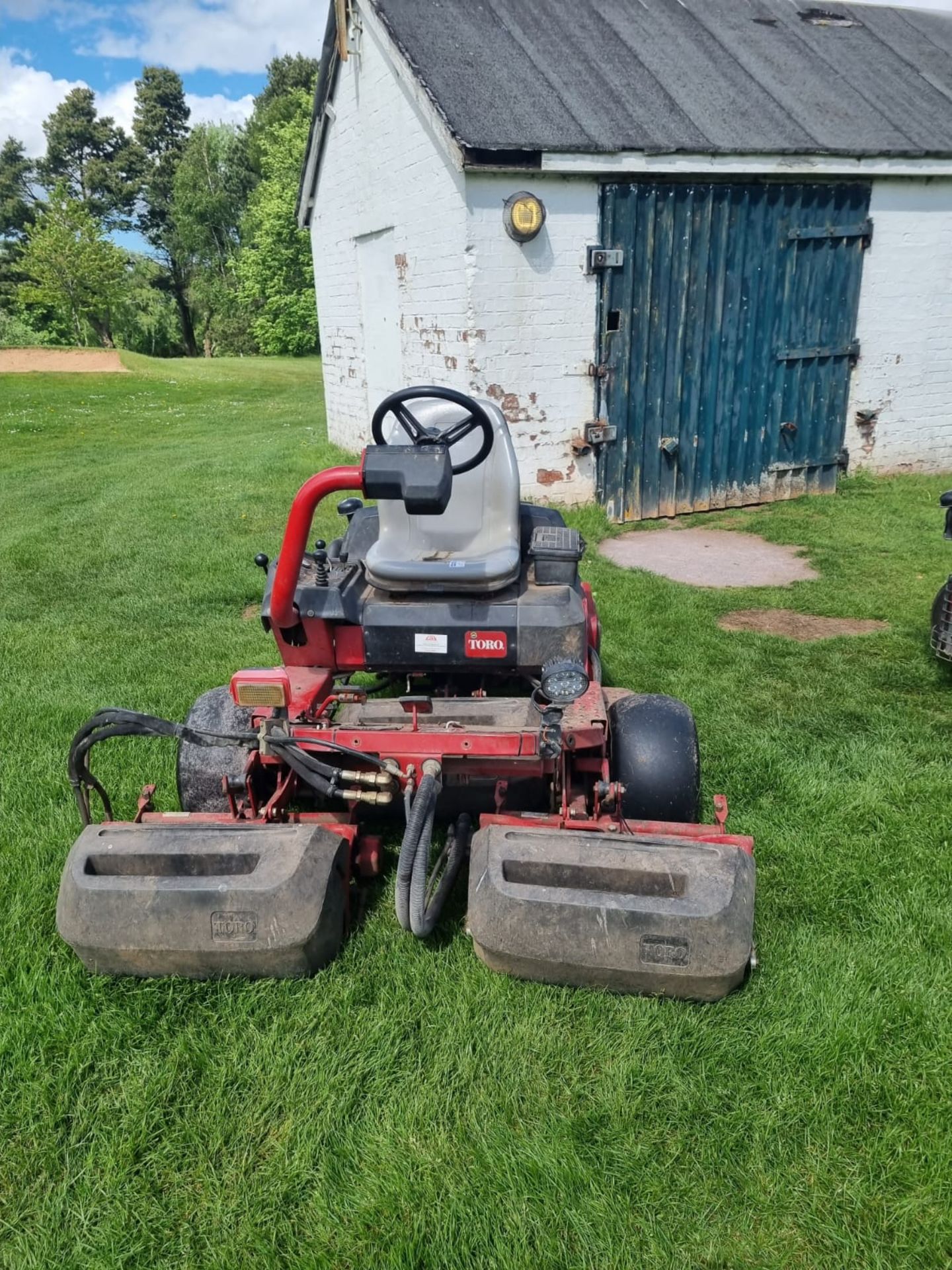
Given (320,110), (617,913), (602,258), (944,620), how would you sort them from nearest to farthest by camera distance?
(617,913), (944,620), (602,258), (320,110)

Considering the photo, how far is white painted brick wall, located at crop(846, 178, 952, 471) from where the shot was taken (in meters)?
9.16

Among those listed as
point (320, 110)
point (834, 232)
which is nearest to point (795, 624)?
point (834, 232)

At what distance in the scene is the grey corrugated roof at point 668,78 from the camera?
7.79 meters

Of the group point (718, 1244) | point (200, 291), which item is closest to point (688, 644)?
point (718, 1244)

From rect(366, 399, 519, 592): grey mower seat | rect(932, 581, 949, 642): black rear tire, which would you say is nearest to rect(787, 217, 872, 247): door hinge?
rect(932, 581, 949, 642): black rear tire

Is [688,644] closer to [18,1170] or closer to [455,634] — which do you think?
[455,634]

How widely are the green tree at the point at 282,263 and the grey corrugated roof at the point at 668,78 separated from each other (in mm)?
32251

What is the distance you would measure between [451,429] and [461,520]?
38 centimetres

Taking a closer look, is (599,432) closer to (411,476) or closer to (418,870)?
(411,476)

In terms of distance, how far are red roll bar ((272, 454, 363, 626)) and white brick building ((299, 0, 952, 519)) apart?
514 cm

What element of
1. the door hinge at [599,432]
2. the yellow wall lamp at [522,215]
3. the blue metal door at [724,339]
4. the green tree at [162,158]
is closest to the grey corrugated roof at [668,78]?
the yellow wall lamp at [522,215]

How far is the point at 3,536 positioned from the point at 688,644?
6.64m

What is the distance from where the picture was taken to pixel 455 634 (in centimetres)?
323

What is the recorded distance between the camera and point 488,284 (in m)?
7.78
